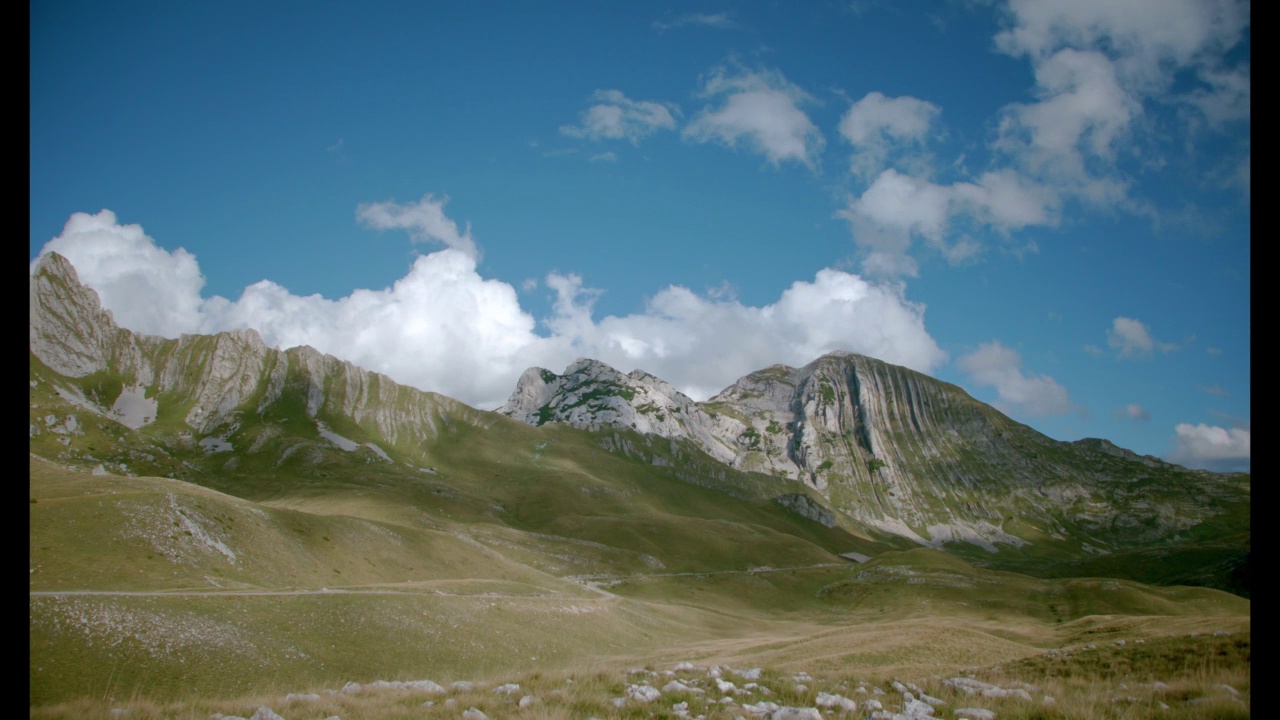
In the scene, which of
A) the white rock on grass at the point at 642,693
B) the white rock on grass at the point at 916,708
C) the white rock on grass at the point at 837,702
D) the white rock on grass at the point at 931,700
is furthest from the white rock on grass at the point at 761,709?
the white rock on grass at the point at 931,700

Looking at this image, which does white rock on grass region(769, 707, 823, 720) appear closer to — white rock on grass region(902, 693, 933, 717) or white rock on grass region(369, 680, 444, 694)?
white rock on grass region(902, 693, 933, 717)

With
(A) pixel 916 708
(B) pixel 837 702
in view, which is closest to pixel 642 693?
(B) pixel 837 702

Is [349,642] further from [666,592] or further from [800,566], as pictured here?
[800,566]

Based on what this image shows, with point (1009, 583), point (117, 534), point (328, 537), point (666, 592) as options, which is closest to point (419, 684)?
point (117, 534)

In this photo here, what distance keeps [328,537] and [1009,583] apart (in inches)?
4536

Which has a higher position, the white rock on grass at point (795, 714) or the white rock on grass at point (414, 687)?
the white rock on grass at point (795, 714)

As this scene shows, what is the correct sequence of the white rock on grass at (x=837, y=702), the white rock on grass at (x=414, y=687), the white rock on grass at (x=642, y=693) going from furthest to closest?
the white rock on grass at (x=414, y=687), the white rock on grass at (x=642, y=693), the white rock on grass at (x=837, y=702)

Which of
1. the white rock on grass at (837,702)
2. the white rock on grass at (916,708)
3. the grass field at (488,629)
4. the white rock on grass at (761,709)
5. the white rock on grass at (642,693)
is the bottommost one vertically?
the grass field at (488,629)

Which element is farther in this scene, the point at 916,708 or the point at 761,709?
the point at 916,708

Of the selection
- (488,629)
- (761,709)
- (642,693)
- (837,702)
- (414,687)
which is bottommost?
(488,629)

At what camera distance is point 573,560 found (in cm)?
13012

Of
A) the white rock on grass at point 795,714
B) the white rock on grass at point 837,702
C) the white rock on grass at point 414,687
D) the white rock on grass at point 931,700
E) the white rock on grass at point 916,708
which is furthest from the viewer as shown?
the white rock on grass at point 414,687

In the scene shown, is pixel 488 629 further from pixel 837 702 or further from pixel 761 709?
pixel 837 702

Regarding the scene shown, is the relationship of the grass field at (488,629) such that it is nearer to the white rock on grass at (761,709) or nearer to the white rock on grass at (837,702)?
the white rock on grass at (761,709)
